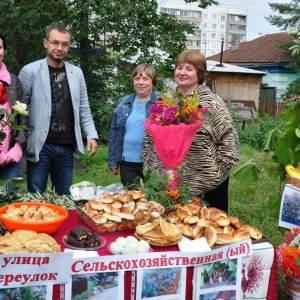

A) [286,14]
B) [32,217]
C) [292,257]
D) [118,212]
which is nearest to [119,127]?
[118,212]

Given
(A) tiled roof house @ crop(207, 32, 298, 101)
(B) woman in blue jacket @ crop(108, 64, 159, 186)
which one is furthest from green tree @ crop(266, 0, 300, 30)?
(B) woman in blue jacket @ crop(108, 64, 159, 186)

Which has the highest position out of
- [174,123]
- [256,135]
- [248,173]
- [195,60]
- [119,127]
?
[195,60]

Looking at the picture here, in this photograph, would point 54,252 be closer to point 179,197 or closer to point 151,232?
point 151,232

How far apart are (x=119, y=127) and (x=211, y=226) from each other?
67.9 inches

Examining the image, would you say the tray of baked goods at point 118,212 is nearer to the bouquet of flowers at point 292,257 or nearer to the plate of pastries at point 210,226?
the plate of pastries at point 210,226

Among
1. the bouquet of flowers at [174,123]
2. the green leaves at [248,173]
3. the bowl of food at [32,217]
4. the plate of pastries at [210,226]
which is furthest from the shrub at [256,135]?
the bowl of food at [32,217]

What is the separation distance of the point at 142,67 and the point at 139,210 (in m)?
1.72

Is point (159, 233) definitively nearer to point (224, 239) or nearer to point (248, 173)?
point (224, 239)

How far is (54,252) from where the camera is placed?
2068 mm

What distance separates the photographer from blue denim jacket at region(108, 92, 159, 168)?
396 centimetres

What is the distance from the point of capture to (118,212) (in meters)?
2.51

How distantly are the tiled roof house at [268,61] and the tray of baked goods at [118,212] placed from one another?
24.1 meters

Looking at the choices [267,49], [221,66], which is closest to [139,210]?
[221,66]

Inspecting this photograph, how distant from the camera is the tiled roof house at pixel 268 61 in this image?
27.8m
